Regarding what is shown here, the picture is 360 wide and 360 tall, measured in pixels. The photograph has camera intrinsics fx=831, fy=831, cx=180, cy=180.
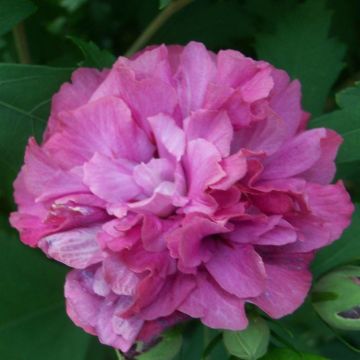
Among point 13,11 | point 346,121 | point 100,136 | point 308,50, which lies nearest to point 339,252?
point 346,121

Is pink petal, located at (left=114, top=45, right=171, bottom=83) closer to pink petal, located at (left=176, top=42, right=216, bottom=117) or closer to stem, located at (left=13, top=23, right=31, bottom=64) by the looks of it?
pink petal, located at (left=176, top=42, right=216, bottom=117)

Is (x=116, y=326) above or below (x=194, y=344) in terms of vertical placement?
above

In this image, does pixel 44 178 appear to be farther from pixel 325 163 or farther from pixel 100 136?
pixel 325 163

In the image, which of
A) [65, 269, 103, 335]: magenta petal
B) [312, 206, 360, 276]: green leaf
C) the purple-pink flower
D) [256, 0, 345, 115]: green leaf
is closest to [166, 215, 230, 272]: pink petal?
the purple-pink flower

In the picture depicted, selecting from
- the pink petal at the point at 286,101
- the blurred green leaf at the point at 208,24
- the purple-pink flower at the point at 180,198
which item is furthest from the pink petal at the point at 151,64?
the blurred green leaf at the point at 208,24

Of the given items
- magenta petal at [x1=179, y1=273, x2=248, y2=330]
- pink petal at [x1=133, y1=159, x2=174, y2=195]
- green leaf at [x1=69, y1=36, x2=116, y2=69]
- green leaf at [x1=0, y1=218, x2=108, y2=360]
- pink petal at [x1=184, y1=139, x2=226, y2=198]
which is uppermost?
green leaf at [x1=69, y1=36, x2=116, y2=69]

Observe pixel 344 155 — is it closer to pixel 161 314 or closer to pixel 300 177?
pixel 300 177

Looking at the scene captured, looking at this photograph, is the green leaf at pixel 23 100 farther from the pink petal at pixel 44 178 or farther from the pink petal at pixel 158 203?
the pink petal at pixel 158 203

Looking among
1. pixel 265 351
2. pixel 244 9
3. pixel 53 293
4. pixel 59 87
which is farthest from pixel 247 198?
pixel 244 9
